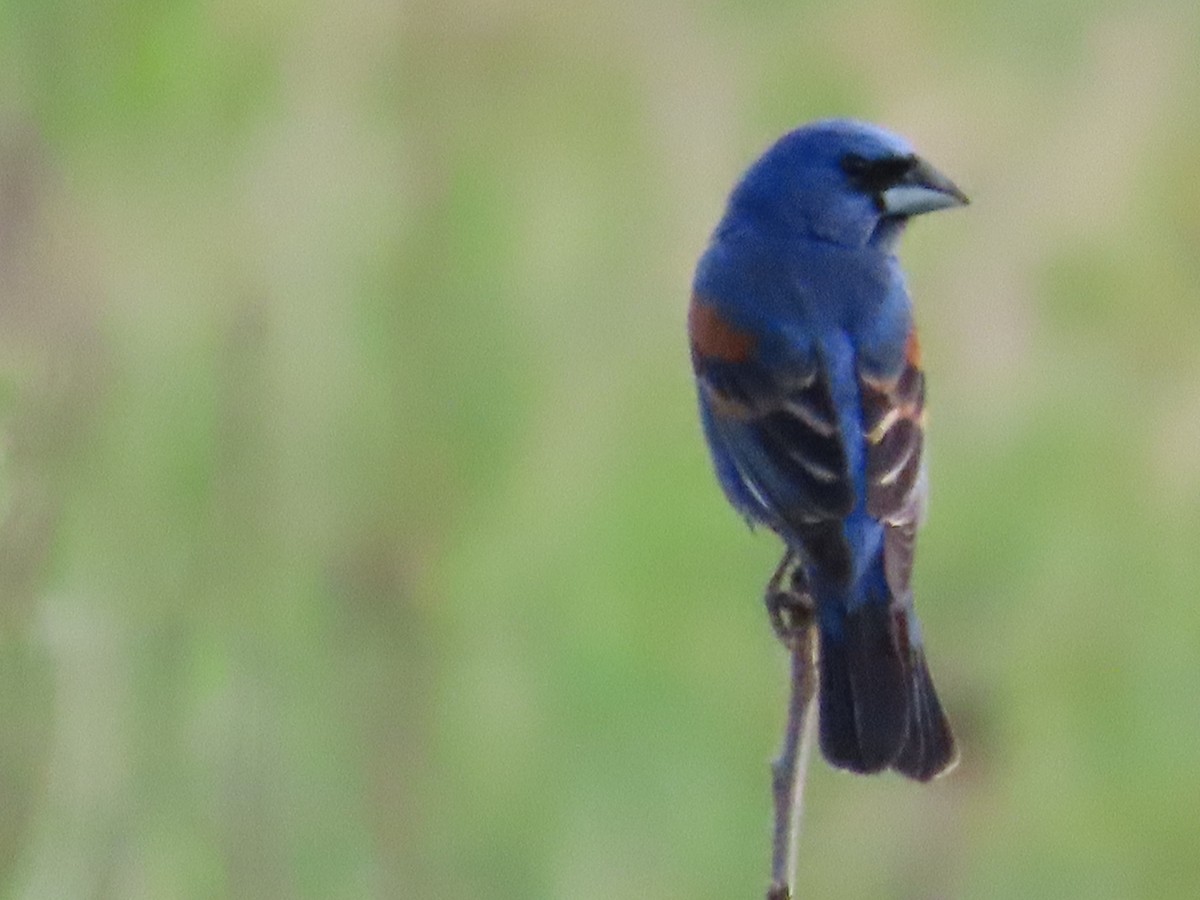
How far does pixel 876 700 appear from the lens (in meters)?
2.31

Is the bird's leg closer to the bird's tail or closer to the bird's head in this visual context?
the bird's tail

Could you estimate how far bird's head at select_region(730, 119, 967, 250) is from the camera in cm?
279

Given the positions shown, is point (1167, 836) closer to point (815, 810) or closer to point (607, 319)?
point (815, 810)

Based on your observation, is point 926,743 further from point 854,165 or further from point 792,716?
point 854,165

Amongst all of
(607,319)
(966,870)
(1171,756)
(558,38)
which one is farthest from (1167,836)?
(558,38)

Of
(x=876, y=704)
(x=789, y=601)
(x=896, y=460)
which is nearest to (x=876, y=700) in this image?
(x=876, y=704)

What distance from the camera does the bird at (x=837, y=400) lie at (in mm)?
2336

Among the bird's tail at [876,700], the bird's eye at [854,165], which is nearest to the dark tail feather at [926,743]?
the bird's tail at [876,700]

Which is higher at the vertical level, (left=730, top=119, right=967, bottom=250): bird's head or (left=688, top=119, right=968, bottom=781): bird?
(left=730, top=119, right=967, bottom=250): bird's head

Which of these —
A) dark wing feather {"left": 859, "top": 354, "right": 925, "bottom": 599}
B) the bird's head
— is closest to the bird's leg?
dark wing feather {"left": 859, "top": 354, "right": 925, "bottom": 599}

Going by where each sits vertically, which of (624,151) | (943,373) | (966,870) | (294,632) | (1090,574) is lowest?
(966,870)

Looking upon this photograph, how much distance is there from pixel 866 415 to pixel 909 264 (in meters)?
0.63

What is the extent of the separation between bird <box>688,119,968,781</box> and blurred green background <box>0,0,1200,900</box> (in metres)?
0.20

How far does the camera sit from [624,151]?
308 centimetres
